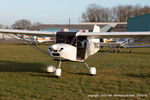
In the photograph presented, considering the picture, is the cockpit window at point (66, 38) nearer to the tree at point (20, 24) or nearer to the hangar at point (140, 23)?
the hangar at point (140, 23)

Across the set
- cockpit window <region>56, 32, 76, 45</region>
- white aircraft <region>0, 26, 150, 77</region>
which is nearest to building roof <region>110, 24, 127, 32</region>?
white aircraft <region>0, 26, 150, 77</region>

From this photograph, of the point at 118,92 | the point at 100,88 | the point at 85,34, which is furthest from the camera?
the point at 85,34

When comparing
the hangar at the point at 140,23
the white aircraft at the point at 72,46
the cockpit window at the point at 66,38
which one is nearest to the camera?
the white aircraft at the point at 72,46

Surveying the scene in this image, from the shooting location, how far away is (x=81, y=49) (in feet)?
29.0

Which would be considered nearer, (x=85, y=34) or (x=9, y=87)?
(x=9, y=87)

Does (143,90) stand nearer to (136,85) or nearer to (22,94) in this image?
(136,85)

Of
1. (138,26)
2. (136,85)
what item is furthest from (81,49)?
(138,26)

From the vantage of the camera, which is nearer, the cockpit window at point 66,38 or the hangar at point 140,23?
the cockpit window at point 66,38

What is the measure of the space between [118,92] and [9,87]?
3.42 metres

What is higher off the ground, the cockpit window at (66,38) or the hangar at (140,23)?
the hangar at (140,23)

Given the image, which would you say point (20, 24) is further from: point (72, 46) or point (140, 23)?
point (72, 46)

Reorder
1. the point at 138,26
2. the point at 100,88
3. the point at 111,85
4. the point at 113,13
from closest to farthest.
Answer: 1. the point at 100,88
2. the point at 111,85
3. the point at 138,26
4. the point at 113,13

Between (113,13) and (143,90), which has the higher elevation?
(113,13)

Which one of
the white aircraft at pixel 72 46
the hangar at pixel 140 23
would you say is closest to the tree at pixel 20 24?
the hangar at pixel 140 23
